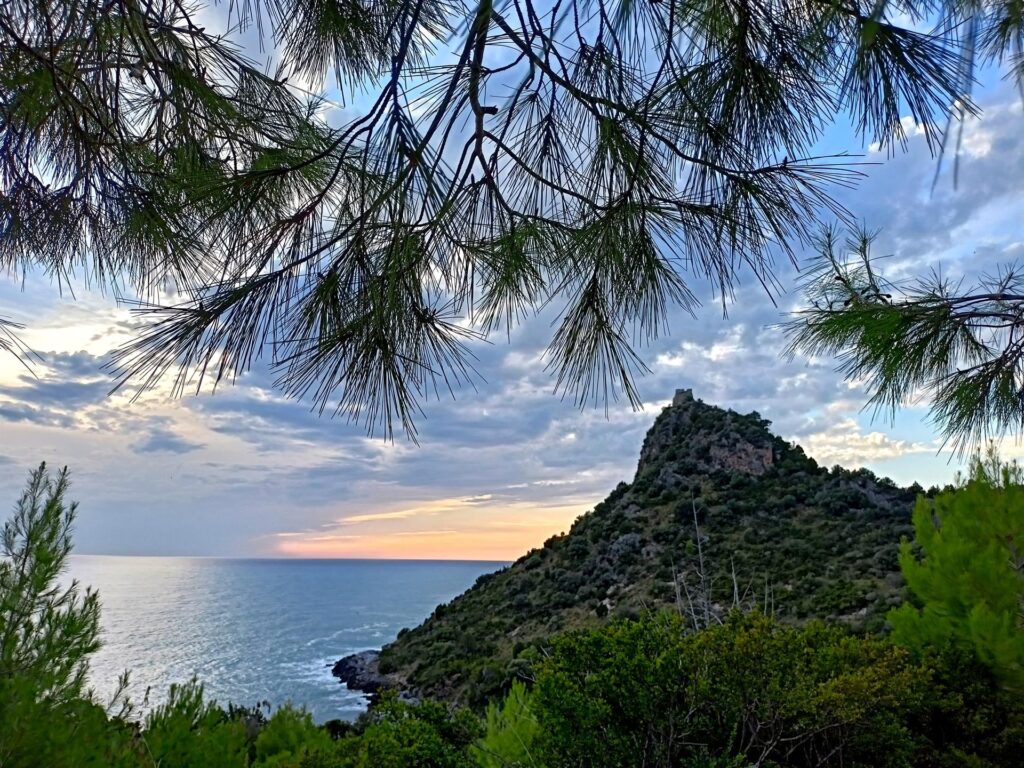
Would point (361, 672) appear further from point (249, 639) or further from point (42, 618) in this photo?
point (42, 618)

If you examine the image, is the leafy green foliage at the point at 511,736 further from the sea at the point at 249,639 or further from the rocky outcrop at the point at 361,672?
the rocky outcrop at the point at 361,672

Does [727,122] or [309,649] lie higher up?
[727,122]

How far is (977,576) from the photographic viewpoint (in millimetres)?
4305

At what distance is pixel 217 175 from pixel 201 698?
243cm

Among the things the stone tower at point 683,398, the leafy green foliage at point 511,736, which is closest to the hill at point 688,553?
the stone tower at point 683,398

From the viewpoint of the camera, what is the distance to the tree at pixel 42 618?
2.36 meters

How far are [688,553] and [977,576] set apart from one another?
1188 cm

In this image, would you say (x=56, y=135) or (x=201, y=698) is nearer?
(x=56, y=135)

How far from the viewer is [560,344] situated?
6.79ft

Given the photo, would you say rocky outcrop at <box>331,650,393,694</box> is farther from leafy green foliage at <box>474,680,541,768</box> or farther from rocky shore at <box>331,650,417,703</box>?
leafy green foliage at <box>474,680,541,768</box>

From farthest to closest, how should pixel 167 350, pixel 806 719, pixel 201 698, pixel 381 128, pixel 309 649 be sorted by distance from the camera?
1. pixel 309 649
2. pixel 201 698
3. pixel 806 719
4. pixel 381 128
5. pixel 167 350

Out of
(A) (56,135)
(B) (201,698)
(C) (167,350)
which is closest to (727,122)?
(C) (167,350)

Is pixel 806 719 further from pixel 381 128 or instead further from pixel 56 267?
pixel 56 267

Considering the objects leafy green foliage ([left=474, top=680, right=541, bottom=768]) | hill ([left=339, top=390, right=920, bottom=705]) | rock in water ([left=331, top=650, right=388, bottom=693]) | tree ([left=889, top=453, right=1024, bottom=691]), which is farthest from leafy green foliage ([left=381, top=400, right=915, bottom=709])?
leafy green foliage ([left=474, top=680, right=541, bottom=768])
